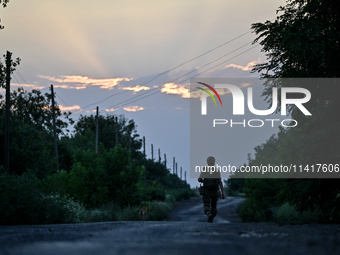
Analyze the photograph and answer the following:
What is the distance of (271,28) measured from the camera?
17984 millimetres

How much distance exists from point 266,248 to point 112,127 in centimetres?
7886

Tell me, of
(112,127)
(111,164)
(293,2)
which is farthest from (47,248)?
(112,127)

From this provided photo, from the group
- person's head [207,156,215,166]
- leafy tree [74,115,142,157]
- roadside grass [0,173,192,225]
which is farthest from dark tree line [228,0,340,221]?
leafy tree [74,115,142,157]

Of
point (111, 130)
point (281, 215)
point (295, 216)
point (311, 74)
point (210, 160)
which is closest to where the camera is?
point (210, 160)

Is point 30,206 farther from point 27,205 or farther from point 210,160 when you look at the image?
point 210,160

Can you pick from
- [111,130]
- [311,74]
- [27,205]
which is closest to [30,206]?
[27,205]

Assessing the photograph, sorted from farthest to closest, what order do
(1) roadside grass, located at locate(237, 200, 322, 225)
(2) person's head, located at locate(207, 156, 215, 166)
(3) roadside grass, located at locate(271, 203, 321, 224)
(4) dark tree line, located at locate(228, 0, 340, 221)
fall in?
(1) roadside grass, located at locate(237, 200, 322, 225), (3) roadside grass, located at locate(271, 203, 321, 224), (4) dark tree line, located at locate(228, 0, 340, 221), (2) person's head, located at locate(207, 156, 215, 166)

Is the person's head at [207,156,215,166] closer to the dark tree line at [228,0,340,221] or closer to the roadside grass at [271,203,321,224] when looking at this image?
the dark tree line at [228,0,340,221]

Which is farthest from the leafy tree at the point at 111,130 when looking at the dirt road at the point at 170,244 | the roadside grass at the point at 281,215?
the dirt road at the point at 170,244

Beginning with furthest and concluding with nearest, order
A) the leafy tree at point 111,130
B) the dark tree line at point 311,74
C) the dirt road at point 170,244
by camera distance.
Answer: the leafy tree at point 111,130
the dark tree line at point 311,74
the dirt road at point 170,244

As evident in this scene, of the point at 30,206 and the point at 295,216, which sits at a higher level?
the point at 30,206

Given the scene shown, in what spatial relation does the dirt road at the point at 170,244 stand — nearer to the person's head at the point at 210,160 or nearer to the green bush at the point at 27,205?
the person's head at the point at 210,160

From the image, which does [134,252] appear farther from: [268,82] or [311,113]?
[268,82]

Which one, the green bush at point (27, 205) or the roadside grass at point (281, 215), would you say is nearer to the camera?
the green bush at point (27, 205)
